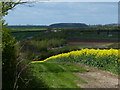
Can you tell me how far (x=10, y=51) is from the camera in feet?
28.2

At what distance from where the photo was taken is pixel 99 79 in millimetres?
11578

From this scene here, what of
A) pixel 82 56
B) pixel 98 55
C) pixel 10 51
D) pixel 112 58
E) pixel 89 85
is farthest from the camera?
pixel 82 56

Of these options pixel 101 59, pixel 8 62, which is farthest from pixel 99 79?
pixel 8 62

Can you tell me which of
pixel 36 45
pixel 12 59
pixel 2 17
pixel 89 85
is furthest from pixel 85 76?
pixel 36 45

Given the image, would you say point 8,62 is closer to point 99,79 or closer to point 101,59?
point 99,79

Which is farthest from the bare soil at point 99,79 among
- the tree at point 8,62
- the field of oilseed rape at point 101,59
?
the tree at point 8,62

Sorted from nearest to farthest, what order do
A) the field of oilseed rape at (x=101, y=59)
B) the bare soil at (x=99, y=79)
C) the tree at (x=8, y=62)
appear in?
the tree at (x=8, y=62) → the bare soil at (x=99, y=79) → the field of oilseed rape at (x=101, y=59)

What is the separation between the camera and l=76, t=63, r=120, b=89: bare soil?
1031 centimetres

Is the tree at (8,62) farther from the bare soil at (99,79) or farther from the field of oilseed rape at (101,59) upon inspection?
the field of oilseed rape at (101,59)

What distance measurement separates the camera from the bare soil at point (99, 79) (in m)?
10.3

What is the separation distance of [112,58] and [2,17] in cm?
892

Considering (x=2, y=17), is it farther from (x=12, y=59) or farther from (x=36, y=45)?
(x=36, y=45)

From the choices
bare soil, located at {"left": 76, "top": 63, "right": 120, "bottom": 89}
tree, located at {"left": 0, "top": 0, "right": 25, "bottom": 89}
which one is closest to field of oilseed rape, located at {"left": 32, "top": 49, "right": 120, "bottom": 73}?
bare soil, located at {"left": 76, "top": 63, "right": 120, "bottom": 89}

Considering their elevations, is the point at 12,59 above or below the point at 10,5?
below
